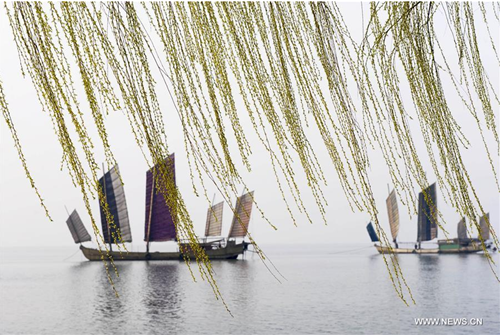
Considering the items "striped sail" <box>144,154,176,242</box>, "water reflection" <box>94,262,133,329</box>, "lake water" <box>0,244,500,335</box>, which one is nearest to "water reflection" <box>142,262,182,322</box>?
"lake water" <box>0,244,500,335</box>

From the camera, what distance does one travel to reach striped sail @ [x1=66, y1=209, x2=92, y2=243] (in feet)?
184

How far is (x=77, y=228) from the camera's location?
56.0 meters

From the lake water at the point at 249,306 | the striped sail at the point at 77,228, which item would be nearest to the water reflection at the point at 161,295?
the lake water at the point at 249,306

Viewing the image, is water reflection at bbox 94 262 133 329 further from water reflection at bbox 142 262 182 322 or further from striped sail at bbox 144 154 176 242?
striped sail at bbox 144 154 176 242

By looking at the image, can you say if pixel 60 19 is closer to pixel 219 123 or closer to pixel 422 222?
pixel 219 123

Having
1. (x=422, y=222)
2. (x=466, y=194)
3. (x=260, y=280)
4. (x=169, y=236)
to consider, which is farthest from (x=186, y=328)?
(x=422, y=222)

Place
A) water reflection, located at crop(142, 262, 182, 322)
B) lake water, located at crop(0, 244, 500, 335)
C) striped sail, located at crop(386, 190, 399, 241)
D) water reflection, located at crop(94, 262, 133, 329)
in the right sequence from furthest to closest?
striped sail, located at crop(386, 190, 399, 241) < water reflection, located at crop(142, 262, 182, 322) < water reflection, located at crop(94, 262, 133, 329) < lake water, located at crop(0, 244, 500, 335)

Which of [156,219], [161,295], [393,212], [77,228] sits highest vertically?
[156,219]

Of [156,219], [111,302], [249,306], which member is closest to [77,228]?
[156,219]

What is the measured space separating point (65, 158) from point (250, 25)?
902 millimetres

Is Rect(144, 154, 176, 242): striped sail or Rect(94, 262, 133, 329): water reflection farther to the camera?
Rect(144, 154, 176, 242): striped sail

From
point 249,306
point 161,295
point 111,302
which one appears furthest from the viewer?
point 161,295

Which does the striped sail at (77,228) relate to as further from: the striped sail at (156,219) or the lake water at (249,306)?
the striped sail at (156,219)

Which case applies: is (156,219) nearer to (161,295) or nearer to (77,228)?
(161,295)
